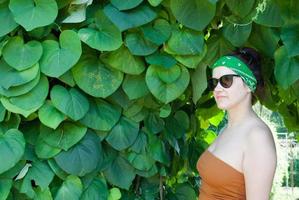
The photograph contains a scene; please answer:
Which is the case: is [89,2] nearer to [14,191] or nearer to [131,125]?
[131,125]

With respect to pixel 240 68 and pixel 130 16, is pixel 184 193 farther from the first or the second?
pixel 130 16

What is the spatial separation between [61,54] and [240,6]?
53 centimetres

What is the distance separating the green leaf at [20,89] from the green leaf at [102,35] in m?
0.17

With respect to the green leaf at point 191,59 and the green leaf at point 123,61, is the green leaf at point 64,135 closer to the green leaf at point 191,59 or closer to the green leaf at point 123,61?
the green leaf at point 123,61

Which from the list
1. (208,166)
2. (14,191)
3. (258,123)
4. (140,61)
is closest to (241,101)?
(258,123)

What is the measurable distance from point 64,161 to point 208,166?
1.38 ft

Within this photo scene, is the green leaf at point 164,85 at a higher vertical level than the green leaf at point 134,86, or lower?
higher

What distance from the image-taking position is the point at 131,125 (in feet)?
5.48

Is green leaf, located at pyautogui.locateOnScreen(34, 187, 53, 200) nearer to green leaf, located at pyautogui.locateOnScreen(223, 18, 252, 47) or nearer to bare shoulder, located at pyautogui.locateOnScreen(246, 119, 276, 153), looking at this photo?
bare shoulder, located at pyautogui.locateOnScreen(246, 119, 276, 153)

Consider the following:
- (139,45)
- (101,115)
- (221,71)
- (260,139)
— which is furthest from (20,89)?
(260,139)

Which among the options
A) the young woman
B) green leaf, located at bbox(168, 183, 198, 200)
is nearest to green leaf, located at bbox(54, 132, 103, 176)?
the young woman

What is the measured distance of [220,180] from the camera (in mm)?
1482

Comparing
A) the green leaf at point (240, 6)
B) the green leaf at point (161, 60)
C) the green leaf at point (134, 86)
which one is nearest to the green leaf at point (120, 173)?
the green leaf at point (134, 86)

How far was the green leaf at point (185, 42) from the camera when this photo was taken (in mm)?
1556
